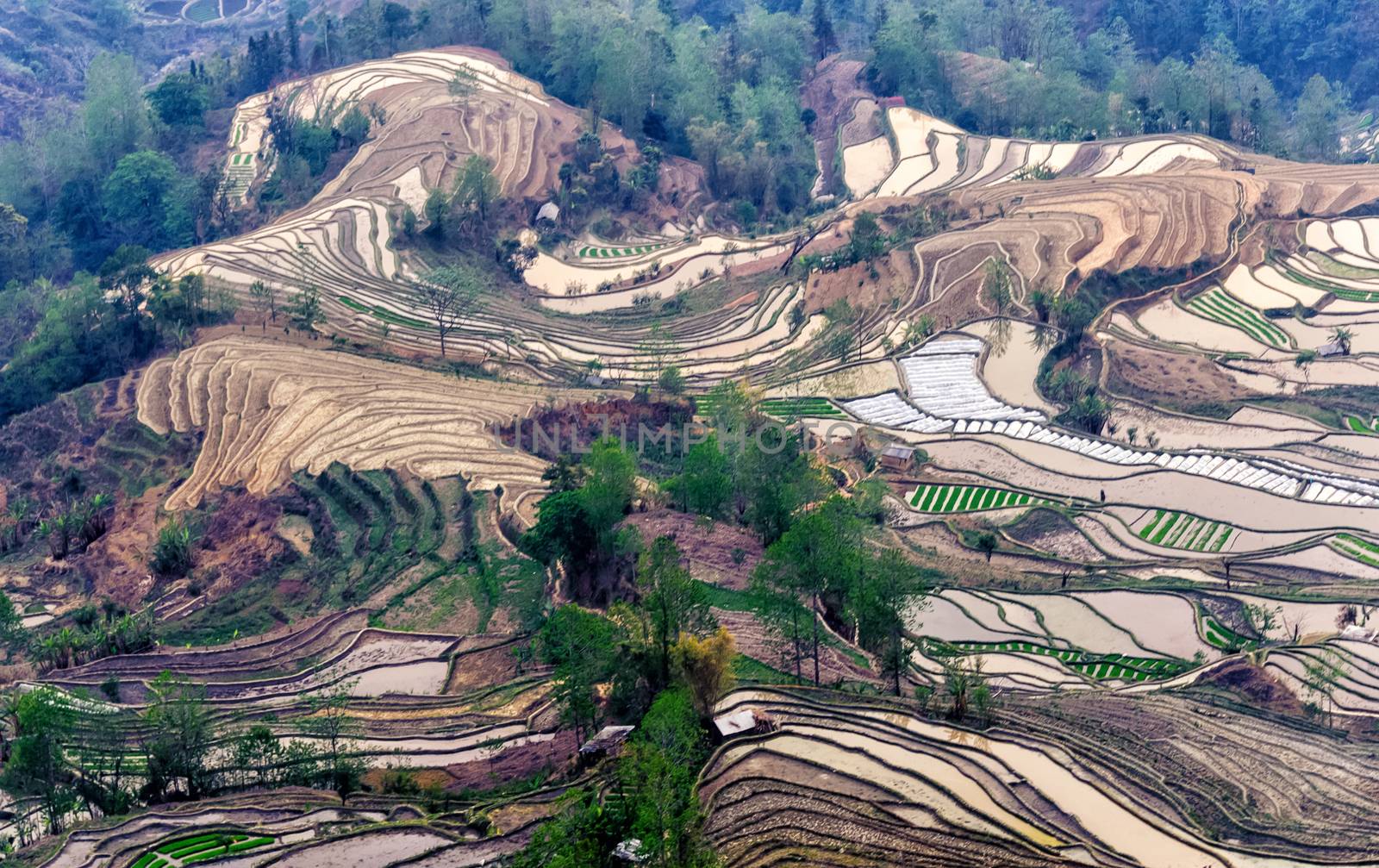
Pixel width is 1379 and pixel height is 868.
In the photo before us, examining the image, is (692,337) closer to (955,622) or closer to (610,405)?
(610,405)

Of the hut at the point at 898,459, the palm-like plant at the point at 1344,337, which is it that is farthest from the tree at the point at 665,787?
the palm-like plant at the point at 1344,337

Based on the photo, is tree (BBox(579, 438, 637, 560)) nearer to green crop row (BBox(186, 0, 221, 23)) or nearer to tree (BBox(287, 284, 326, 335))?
tree (BBox(287, 284, 326, 335))

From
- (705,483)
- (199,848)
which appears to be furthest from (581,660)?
(705,483)

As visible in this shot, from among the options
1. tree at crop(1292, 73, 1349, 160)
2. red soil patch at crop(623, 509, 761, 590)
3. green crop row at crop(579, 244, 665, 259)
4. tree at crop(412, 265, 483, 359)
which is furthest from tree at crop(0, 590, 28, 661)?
tree at crop(1292, 73, 1349, 160)

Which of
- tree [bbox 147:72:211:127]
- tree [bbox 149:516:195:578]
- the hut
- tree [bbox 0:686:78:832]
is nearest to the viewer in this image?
tree [bbox 0:686:78:832]

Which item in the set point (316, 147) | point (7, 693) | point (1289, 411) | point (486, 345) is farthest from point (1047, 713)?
point (316, 147)

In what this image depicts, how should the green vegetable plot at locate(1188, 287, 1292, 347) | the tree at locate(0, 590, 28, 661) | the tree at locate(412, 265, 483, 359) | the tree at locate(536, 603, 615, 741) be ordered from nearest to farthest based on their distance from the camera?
the tree at locate(536, 603, 615, 741)
the tree at locate(0, 590, 28, 661)
the green vegetable plot at locate(1188, 287, 1292, 347)
the tree at locate(412, 265, 483, 359)
